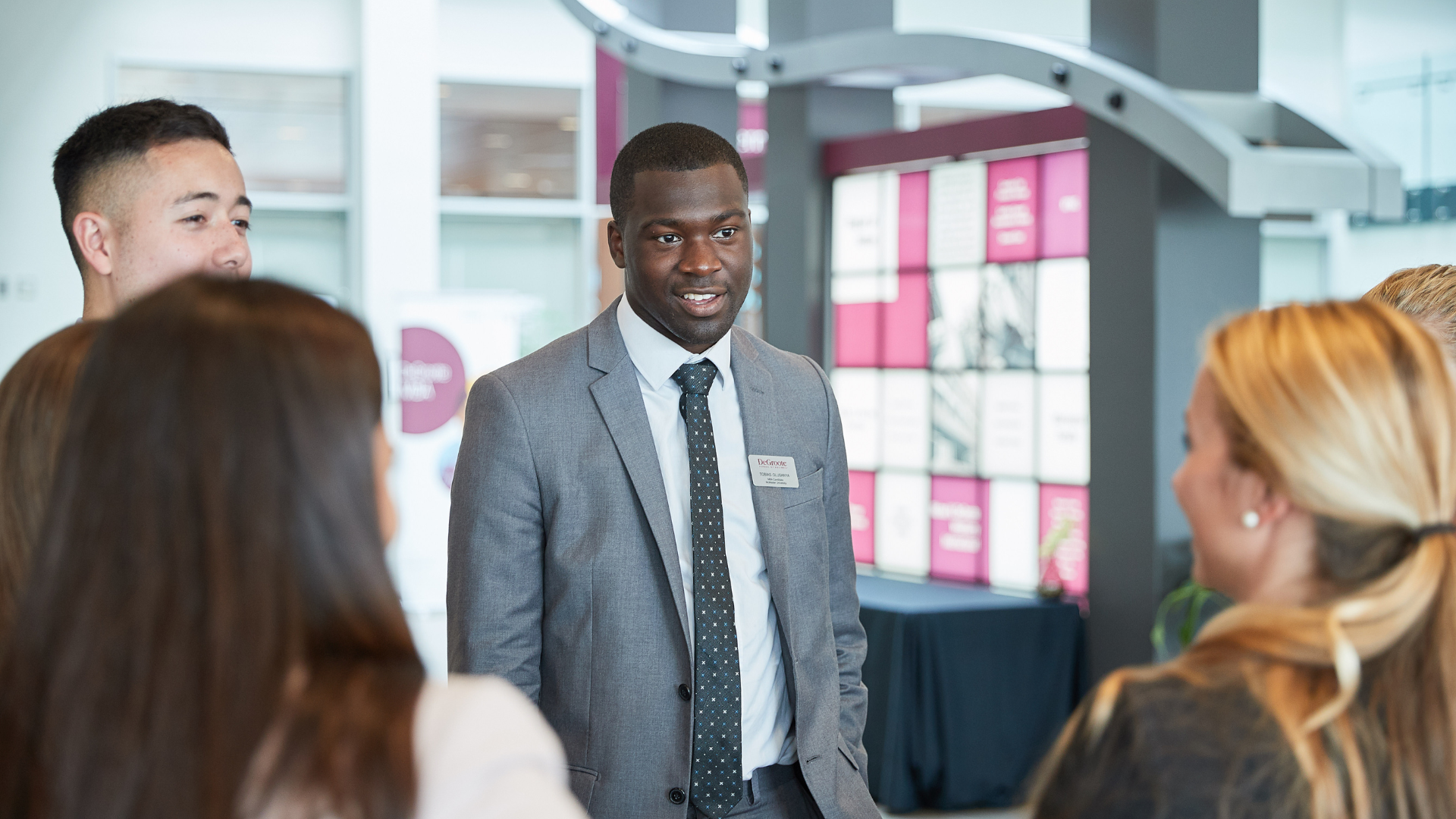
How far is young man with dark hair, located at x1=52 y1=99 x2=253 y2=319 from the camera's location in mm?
1867

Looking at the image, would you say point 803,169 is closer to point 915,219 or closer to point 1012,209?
point 915,219

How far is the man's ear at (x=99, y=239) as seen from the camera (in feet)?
6.13

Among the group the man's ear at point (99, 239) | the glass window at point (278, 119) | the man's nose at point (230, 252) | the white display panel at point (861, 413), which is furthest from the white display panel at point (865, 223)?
the glass window at point (278, 119)

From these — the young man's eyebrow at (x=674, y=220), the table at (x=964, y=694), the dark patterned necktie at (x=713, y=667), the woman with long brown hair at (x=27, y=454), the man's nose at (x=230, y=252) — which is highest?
the young man's eyebrow at (x=674, y=220)

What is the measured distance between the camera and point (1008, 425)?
18.6ft

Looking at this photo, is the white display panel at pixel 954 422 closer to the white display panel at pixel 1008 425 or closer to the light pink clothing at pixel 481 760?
the white display panel at pixel 1008 425

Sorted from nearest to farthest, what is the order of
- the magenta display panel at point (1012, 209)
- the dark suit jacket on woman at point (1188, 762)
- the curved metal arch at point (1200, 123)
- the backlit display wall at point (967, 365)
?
the dark suit jacket on woman at point (1188, 762) → the curved metal arch at point (1200, 123) → the backlit display wall at point (967, 365) → the magenta display panel at point (1012, 209)

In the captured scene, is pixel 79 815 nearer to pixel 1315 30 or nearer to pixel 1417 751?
pixel 1417 751

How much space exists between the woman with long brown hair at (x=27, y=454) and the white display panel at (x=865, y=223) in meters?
5.11

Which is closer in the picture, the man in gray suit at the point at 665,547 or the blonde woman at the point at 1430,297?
the man in gray suit at the point at 665,547

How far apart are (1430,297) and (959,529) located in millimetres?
3734

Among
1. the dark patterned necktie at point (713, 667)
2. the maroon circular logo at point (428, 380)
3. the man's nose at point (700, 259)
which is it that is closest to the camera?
the dark patterned necktie at point (713, 667)

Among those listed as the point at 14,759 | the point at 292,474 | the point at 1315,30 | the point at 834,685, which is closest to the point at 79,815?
the point at 14,759

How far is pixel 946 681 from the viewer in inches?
195
